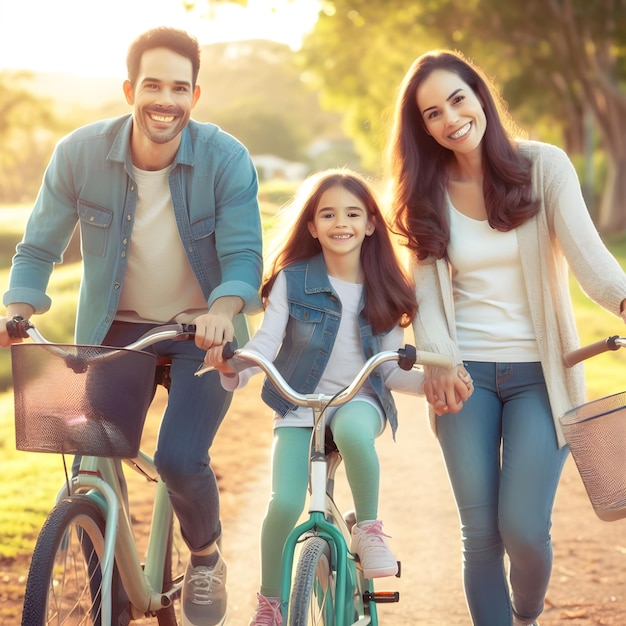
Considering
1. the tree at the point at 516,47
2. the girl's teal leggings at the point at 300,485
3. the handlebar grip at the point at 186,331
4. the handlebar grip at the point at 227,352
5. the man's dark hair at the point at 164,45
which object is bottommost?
the girl's teal leggings at the point at 300,485

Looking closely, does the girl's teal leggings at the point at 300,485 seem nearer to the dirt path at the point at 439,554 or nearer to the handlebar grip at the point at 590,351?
the handlebar grip at the point at 590,351

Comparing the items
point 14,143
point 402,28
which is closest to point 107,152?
point 402,28

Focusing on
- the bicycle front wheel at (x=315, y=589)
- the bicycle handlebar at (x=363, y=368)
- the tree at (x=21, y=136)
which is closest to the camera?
the bicycle front wheel at (x=315, y=589)

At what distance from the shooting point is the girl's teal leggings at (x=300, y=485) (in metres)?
3.64

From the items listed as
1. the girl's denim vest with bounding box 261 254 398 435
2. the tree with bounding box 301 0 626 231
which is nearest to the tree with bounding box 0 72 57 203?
the tree with bounding box 301 0 626 231

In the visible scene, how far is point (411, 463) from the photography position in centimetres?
845

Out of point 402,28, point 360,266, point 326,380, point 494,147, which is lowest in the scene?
point 326,380

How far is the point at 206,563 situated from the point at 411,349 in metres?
1.39

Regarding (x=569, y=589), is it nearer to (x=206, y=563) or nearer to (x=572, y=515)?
(x=572, y=515)

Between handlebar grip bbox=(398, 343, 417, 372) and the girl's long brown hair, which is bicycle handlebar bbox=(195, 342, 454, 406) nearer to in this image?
handlebar grip bbox=(398, 343, 417, 372)

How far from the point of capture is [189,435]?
390 cm

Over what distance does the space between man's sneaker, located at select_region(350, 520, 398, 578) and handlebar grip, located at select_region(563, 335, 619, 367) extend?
848 millimetres

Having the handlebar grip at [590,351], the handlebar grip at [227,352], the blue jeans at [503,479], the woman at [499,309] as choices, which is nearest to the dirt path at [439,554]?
the blue jeans at [503,479]

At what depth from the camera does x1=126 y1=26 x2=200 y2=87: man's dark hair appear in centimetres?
391
